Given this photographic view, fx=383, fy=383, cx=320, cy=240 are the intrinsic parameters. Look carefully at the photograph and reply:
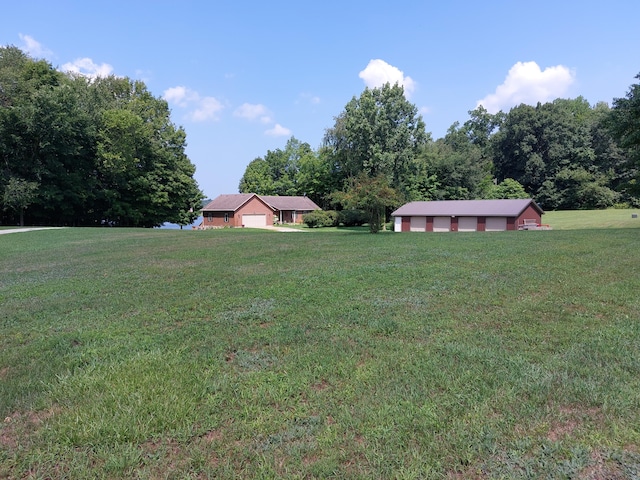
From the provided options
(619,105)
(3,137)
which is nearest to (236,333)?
(619,105)

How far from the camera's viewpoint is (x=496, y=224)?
39656 millimetres

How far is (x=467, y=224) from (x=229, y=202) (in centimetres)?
3095

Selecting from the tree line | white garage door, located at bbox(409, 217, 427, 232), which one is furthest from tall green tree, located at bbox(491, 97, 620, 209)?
white garage door, located at bbox(409, 217, 427, 232)

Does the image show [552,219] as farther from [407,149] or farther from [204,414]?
[204,414]

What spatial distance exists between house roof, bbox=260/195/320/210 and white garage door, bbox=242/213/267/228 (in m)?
4.63

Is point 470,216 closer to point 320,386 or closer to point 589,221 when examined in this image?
point 589,221

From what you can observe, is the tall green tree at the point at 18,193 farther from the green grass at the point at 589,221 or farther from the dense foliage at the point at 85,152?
the green grass at the point at 589,221

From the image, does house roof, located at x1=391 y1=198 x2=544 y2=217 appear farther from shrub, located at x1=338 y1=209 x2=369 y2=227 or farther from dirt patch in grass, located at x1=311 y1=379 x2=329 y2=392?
dirt patch in grass, located at x1=311 y1=379 x2=329 y2=392

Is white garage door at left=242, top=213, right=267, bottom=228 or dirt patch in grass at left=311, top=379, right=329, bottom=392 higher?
white garage door at left=242, top=213, right=267, bottom=228

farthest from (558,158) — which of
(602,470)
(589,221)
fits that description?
(602,470)

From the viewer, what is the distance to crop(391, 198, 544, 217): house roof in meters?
39.2

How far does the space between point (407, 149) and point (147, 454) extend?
46.3m

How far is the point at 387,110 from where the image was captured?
4716cm

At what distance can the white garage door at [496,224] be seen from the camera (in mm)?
39156
